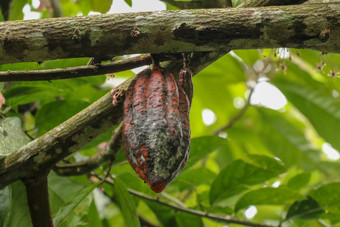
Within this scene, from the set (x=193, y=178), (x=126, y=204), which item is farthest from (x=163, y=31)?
(x=193, y=178)

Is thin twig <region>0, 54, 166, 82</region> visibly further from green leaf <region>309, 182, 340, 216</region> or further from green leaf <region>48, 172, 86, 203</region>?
green leaf <region>309, 182, 340, 216</region>

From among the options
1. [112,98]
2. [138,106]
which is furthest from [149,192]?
[138,106]

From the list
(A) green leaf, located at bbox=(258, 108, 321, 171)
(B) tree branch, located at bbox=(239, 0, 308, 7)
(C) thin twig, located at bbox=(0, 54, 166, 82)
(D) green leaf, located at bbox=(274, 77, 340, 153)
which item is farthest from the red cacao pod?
(A) green leaf, located at bbox=(258, 108, 321, 171)

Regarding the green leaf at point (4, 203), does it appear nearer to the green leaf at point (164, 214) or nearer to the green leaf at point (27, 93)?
the green leaf at point (27, 93)

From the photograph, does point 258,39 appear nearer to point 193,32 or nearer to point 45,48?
point 193,32

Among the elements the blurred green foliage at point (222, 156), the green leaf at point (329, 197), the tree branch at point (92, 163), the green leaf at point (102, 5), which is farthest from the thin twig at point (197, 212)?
the green leaf at point (102, 5)
